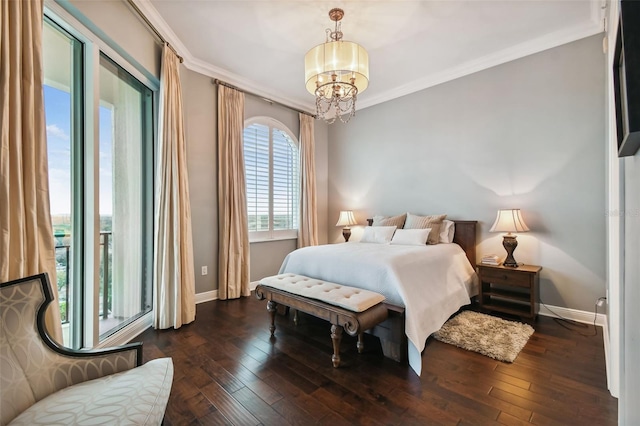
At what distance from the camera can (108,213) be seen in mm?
Result: 2352

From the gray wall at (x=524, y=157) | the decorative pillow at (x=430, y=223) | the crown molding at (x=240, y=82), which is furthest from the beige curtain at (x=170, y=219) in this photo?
the gray wall at (x=524, y=157)

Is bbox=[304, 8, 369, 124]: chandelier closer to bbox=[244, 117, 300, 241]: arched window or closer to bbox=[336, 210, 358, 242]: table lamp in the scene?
bbox=[244, 117, 300, 241]: arched window

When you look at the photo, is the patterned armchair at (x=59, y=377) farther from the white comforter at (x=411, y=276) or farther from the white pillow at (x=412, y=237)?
the white pillow at (x=412, y=237)

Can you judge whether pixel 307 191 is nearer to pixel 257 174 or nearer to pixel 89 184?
pixel 257 174

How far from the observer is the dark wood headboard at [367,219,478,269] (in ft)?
11.6

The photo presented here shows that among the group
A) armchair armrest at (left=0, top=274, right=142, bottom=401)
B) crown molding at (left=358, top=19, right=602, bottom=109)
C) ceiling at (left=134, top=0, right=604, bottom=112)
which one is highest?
ceiling at (left=134, top=0, right=604, bottom=112)

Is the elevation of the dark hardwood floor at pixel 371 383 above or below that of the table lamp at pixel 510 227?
below

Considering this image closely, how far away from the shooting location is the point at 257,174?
14.0ft

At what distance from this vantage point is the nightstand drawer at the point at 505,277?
2.87 m

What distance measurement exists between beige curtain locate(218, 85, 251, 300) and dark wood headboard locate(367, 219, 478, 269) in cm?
284

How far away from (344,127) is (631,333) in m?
4.72

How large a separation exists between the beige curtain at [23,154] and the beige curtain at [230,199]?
7.32 feet

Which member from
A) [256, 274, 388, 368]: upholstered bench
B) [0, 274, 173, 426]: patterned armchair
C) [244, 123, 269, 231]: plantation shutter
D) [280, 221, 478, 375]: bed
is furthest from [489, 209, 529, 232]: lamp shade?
[0, 274, 173, 426]: patterned armchair

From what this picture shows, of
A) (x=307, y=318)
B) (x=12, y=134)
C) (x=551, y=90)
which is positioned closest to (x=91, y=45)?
(x=12, y=134)
